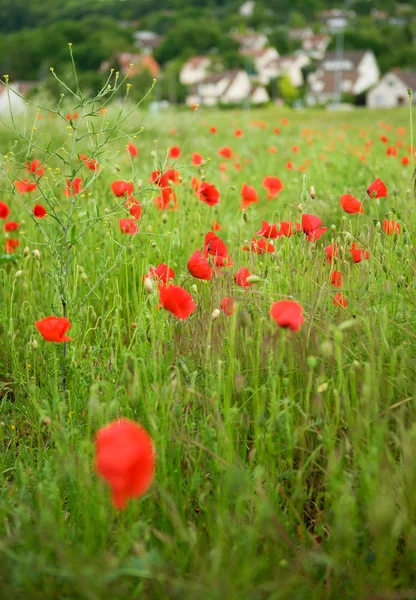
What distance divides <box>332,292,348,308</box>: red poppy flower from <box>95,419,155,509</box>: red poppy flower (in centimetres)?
98

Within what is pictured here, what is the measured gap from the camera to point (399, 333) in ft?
6.32

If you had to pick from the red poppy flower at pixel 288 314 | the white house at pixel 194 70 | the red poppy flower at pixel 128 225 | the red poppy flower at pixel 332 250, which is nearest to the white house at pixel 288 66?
the white house at pixel 194 70

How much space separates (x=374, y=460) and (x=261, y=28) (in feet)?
353

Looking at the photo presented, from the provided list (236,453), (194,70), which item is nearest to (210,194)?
(236,453)

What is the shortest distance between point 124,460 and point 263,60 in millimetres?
87449

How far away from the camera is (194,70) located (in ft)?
250

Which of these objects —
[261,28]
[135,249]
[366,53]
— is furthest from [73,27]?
[135,249]

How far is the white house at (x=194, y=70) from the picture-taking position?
244 feet

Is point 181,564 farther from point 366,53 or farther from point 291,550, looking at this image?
point 366,53

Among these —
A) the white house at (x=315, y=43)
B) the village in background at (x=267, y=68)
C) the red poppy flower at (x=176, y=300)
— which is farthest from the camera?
the white house at (x=315, y=43)

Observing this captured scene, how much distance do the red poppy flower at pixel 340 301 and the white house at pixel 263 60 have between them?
7786 centimetres

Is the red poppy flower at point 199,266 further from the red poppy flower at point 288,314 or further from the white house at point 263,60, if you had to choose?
the white house at point 263,60

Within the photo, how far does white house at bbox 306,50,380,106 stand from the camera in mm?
64125

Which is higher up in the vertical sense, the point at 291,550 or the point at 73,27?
the point at 291,550
